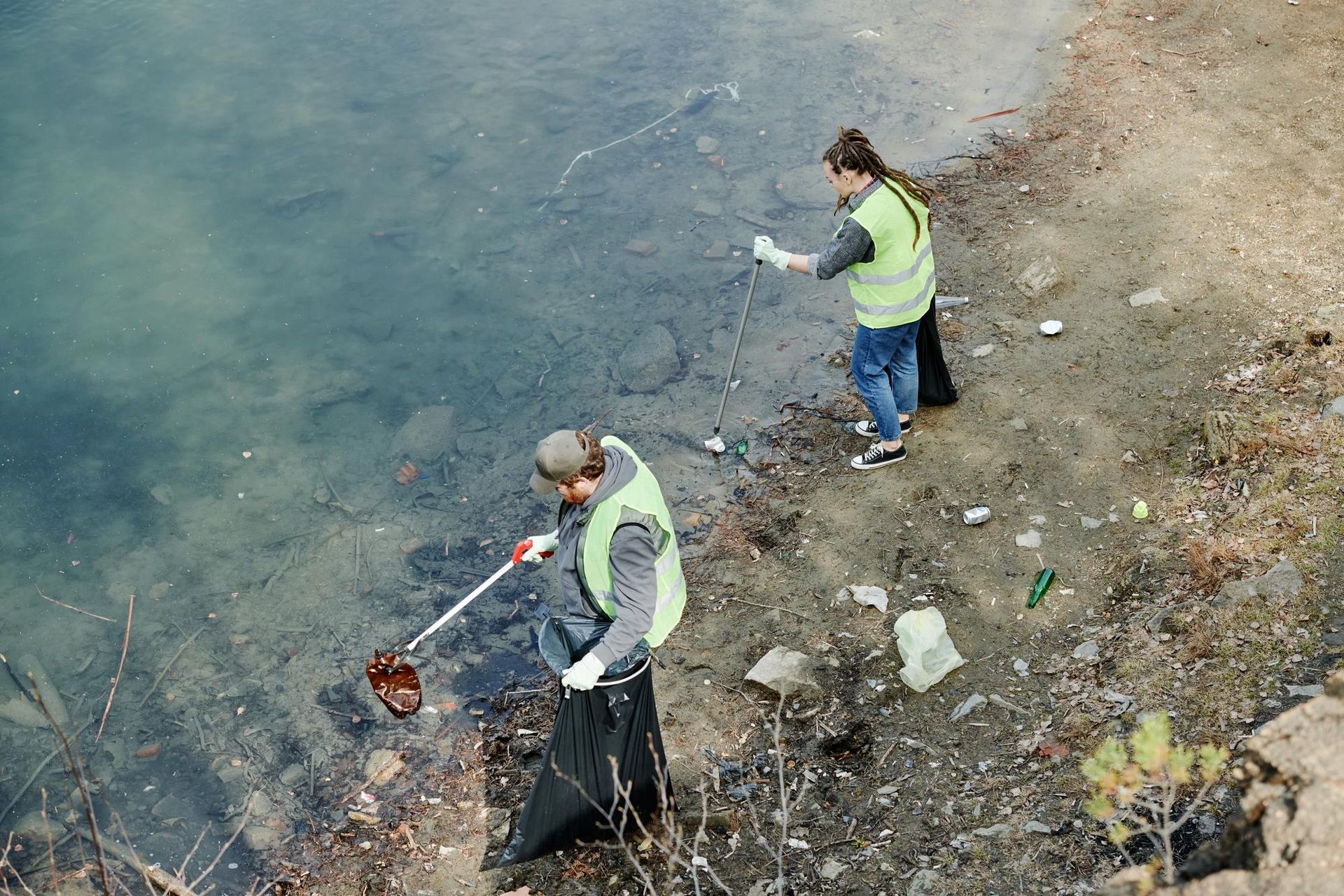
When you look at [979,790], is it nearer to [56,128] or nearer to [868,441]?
[868,441]

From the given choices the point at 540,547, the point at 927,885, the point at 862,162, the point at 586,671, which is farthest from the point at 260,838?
the point at 862,162

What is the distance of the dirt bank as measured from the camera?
4082mm

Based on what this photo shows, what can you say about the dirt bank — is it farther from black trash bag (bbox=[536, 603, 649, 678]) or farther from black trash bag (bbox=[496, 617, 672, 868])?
black trash bag (bbox=[536, 603, 649, 678])

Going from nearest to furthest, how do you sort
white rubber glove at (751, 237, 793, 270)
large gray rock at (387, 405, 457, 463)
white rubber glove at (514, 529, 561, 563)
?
1. white rubber glove at (514, 529, 561, 563)
2. white rubber glove at (751, 237, 793, 270)
3. large gray rock at (387, 405, 457, 463)

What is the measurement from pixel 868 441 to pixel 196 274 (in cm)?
501

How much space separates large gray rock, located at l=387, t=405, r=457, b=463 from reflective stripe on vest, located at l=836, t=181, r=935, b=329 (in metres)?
2.74

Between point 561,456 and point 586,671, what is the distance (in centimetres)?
79

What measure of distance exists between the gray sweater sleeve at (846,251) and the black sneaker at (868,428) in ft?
4.13

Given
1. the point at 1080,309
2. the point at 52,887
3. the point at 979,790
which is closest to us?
the point at 979,790

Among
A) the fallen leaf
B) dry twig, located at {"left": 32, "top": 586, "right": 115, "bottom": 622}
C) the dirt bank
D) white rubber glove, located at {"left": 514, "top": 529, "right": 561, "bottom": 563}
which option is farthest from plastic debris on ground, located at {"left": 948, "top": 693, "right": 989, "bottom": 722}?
dry twig, located at {"left": 32, "top": 586, "right": 115, "bottom": 622}

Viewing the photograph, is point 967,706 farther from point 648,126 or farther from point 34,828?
point 648,126

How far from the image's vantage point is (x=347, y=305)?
7453 millimetres

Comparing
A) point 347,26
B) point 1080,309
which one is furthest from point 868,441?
point 347,26

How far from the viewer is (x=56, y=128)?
9070 mm
